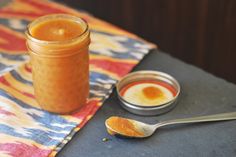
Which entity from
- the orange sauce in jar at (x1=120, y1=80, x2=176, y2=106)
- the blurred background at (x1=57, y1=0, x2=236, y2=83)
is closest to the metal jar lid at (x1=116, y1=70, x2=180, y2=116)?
the orange sauce in jar at (x1=120, y1=80, x2=176, y2=106)

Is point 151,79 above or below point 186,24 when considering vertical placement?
above

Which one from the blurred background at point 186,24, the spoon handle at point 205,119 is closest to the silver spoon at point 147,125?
the spoon handle at point 205,119

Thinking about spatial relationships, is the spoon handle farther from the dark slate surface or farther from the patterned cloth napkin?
the patterned cloth napkin

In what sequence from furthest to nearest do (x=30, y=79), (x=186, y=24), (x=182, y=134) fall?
(x=186, y=24) < (x=30, y=79) < (x=182, y=134)

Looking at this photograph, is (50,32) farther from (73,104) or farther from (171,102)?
(171,102)

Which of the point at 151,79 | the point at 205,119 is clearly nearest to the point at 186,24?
the point at 151,79

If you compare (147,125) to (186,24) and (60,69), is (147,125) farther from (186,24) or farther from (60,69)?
(186,24)

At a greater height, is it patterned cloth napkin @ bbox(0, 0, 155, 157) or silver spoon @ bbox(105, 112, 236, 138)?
patterned cloth napkin @ bbox(0, 0, 155, 157)
